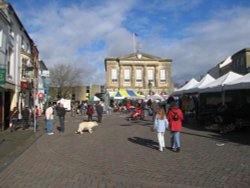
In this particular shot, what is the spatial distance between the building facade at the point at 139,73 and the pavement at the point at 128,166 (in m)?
55.9

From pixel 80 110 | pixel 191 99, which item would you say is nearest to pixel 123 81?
pixel 80 110

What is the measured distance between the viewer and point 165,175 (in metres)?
6.92

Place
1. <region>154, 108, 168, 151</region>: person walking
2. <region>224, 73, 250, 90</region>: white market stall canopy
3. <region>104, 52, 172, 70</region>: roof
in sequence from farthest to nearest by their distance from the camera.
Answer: <region>104, 52, 172, 70</region>: roof
<region>224, 73, 250, 90</region>: white market stall canopy
<region>154, 108, 168, 151</region>: person walking

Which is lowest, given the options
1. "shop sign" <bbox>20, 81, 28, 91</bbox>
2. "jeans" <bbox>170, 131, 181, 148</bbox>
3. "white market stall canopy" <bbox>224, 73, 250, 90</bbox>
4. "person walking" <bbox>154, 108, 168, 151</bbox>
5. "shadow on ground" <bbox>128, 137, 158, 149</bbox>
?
"shadow on ground" <bbox>128, 137, 158, 149</bbox>

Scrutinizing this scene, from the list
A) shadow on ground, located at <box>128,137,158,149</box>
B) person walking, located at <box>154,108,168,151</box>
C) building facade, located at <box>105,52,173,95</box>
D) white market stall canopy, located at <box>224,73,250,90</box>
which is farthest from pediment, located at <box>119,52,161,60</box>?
person walking, located at <box>154,108,168,151</box>

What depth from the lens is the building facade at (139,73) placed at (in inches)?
2662

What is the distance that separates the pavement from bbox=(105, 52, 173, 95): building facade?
183ft

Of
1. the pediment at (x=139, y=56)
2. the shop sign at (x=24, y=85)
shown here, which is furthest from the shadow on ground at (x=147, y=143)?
the pediment at (x=139, y=56)

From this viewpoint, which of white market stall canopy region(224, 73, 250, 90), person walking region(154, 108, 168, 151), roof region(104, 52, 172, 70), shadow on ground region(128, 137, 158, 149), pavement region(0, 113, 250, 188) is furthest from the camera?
roof region(104, 52, 172, 70)

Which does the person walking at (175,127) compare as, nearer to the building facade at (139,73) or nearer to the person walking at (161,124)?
the person walking at (161,124)

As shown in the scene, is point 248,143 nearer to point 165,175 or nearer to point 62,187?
point 165,175

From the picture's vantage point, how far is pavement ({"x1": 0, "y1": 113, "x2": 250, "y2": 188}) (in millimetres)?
6371

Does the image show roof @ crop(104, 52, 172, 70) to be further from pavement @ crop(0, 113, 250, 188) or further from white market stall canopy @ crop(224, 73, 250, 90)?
pavement @ crop(0, 113, 250, 188)

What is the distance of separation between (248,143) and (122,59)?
57740mm
